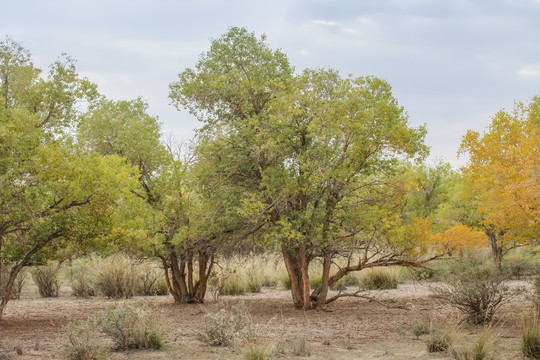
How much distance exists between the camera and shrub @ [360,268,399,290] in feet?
64.2

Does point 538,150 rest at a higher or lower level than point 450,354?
higher

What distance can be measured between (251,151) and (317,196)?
1.83 metres

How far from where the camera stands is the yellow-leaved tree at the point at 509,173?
10828 mm

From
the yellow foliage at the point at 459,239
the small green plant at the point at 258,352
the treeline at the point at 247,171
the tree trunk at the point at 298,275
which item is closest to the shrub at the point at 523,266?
the yellow foliage at the point at 459,239

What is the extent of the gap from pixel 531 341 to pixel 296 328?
450 cm

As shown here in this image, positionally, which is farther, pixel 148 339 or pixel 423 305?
pixel 423 305

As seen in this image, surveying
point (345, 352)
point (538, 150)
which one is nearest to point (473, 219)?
point (538, 150)

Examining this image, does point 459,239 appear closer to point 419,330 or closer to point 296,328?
point 419,330

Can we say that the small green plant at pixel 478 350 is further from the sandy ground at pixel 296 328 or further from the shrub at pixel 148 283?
the shrub at pixel 148 283

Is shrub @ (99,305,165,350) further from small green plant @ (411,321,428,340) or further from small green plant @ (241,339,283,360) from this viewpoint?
small green plant @ (411,321,428,340)

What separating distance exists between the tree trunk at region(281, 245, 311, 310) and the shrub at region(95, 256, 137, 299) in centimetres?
641

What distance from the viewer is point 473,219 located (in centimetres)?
2736

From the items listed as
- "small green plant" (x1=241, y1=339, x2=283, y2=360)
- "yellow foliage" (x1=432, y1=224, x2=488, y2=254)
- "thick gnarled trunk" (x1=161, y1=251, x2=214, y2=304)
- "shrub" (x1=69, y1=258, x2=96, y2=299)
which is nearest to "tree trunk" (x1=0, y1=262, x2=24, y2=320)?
"thick gnarled trunk" (x1=161, y1=251, x2=214, y2=304)

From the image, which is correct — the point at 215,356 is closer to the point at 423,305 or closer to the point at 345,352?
the point at 345,352
